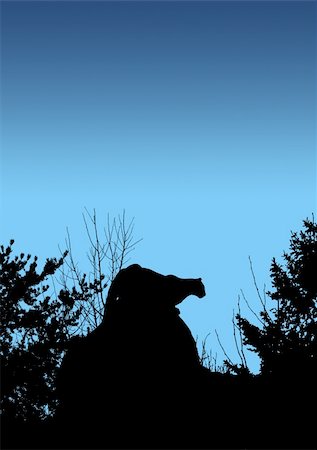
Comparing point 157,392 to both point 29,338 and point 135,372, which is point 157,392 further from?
point 29,338

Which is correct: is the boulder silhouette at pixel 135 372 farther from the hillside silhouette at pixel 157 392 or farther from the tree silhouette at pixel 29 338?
the tree silhouette at pixel 29 338

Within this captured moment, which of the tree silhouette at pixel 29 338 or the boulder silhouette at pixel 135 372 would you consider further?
the tree silhouette at pixel 29 338

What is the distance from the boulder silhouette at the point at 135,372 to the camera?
4.61 meters

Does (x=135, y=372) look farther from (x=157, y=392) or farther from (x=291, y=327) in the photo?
(x=291, y=327)

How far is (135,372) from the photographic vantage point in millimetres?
5223

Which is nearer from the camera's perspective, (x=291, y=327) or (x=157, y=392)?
(x=157, y=392)

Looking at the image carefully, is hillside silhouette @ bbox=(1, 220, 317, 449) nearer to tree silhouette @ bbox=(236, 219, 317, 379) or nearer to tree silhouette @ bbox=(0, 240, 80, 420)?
tree silhouette @ bbox=(236, 219, 317, 379)

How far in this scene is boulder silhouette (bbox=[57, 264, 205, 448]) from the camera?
4.61 metres

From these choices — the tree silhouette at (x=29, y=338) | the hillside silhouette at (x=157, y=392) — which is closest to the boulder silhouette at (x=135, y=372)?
the hillside silhouette at (x=157, y=392)

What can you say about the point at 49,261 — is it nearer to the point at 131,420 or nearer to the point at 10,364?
the point at 10,364

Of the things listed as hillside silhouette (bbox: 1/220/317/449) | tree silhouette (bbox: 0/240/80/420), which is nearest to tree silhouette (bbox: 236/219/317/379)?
hillside silhouette (bbox: 1/220/317/449)

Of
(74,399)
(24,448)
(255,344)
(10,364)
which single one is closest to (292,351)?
(255,344)

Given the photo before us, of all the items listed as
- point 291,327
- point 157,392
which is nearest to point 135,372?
point 157,392

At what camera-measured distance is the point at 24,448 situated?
4.21 meters
